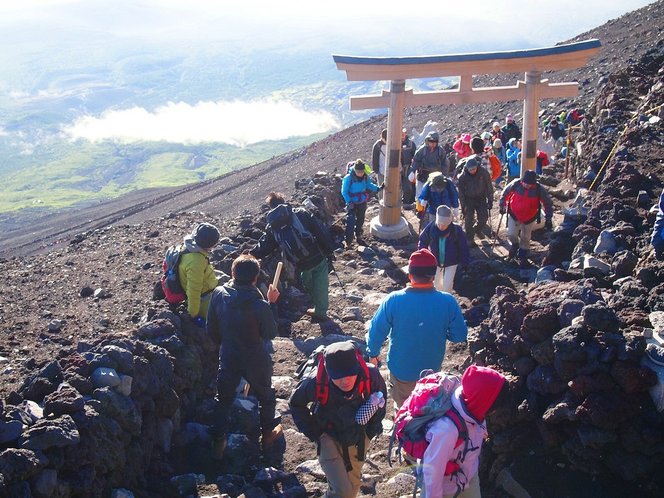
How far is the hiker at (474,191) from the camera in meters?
11.5

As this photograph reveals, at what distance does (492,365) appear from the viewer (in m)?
6.38

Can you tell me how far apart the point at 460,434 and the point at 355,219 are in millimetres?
9389

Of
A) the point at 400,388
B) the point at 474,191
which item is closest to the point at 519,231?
the point at 474,191

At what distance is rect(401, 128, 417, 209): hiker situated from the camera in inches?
582

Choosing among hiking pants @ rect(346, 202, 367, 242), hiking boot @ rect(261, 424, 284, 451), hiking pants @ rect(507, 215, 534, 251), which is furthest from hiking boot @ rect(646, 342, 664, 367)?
hiking pants @ rect(346, 202, 367, 242)

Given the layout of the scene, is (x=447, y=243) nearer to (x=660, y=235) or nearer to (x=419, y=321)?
(x=660, y=235)

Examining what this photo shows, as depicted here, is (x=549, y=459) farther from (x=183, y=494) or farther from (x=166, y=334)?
(x=166, y=334)

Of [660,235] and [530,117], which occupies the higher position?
[530,117]

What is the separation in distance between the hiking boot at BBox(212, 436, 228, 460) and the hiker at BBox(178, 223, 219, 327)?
1.51 metres

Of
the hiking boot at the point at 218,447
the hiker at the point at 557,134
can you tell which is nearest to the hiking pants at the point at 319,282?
the hiking boot at the point at 218,447

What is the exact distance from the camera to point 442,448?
413 centimetres

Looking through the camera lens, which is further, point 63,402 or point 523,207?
point 523,207

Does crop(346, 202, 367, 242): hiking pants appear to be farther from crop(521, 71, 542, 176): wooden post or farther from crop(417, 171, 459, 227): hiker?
crop(521, 71, 542, 176): wooden post

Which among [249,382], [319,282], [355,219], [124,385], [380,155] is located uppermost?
[380,155]
